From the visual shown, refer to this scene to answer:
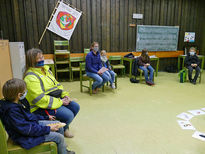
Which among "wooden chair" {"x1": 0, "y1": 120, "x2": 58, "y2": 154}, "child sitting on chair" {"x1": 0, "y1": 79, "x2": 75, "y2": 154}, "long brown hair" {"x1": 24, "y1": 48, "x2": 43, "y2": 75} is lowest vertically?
"wooden chair" {"x1": 0, "y1": 120, "x2": 58, "y2": 154}

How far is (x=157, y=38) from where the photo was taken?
654cm

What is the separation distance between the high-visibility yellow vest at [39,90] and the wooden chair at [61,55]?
Result: 10.3ft

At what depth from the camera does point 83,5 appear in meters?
5.39

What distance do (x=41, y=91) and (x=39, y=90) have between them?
0.03 metres

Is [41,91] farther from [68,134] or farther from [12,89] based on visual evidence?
[68,134]

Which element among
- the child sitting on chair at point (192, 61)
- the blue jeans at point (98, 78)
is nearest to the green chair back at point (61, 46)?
the blue jeans at point (98, 78)

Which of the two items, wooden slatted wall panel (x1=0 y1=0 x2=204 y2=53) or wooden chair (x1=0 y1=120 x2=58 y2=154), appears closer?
wooden chair (x1=0 y1=120 x2=58 y2=154)

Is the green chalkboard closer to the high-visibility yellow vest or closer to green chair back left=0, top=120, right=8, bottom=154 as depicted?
the high-visibility yellow vest

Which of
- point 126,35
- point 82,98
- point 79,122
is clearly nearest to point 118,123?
point 79,122

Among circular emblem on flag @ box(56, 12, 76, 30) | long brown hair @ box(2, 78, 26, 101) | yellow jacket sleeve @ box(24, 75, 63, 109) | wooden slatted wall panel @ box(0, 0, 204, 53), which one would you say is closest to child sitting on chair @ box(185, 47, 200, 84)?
wooden slatted wall panel @ box(0, 0, 204, 53)

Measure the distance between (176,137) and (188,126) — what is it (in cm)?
42

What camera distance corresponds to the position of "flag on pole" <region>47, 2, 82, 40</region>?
17.0ft

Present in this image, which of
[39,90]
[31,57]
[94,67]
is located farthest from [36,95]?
[94,67]

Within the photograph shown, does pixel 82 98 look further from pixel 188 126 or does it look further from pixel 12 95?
pixel 12 95
